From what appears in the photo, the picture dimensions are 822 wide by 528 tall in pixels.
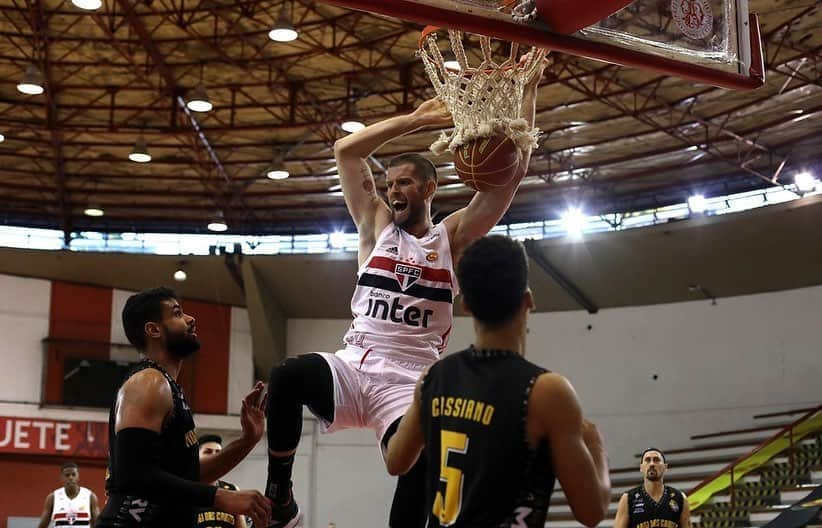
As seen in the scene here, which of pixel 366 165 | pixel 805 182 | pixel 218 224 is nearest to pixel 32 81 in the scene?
pixel 218 224

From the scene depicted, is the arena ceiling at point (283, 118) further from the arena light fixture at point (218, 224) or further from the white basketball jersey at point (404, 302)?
the white basketball jersey at point (404, 302)

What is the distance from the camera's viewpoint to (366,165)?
6.29 m

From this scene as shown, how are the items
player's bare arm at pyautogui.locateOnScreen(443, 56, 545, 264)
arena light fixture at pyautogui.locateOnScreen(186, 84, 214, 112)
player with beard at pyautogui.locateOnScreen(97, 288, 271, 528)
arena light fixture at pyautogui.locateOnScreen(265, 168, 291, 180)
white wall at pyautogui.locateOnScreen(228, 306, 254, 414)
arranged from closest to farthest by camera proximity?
player with beard at pyautogui.locateOnScreen(97, 288, 271, 528)
player's bare arm at pyautogui.locateOnScreen(443, 56, 545, 264)
arena light fixture at pyautogui.locateOnScreen(186, 84, 214, 112)
arena light fixture at pyautogui.locateOnScreen(265, 168, 291, 180)
white wall at pyautogui.locateOnScreen(228, 306, 254, 414)

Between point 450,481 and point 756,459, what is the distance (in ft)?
63.1

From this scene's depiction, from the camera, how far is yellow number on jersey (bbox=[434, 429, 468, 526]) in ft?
12.0

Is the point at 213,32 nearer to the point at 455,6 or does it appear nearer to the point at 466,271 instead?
the point at 455,6

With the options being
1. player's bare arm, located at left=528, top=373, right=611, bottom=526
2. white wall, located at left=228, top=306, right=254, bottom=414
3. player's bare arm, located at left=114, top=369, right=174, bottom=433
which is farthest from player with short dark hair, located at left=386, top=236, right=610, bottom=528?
white wall, located at left=228, top=306, right=254, bottom=414

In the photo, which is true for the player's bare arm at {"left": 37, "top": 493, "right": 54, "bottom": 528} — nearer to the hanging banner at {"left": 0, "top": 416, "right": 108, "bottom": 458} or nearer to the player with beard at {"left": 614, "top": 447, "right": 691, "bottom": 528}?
the player with beard at {"left": 614, "top": 447, "right": 691, "bottom": 528}

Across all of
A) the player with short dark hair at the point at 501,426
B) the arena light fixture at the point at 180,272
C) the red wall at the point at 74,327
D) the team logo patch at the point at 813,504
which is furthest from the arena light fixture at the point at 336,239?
the player with short dark hair at the point at 501,426

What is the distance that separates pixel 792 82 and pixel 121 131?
15.5 metres

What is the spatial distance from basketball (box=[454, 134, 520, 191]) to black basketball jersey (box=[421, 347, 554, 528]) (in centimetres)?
234

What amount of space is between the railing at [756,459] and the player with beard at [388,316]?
49.0 ft

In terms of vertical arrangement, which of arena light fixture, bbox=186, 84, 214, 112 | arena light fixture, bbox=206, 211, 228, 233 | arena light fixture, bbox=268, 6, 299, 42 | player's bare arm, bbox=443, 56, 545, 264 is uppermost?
arena light fixture, bbox=268, 6, 299, 42

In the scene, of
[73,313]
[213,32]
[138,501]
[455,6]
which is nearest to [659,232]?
[213,32]
